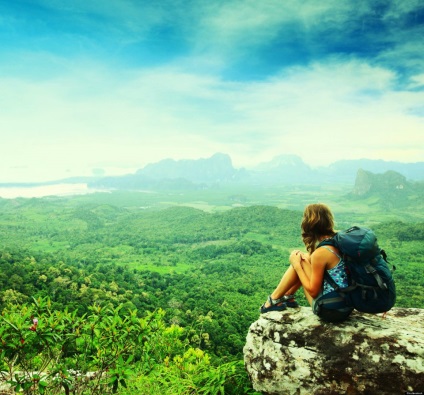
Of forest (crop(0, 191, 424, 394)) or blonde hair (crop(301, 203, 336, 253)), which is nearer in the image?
blonde hair (crop(301, 203, 336, 253))

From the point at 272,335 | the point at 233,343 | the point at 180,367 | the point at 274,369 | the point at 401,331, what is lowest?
the point at 233,343

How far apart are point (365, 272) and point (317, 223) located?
831 mm

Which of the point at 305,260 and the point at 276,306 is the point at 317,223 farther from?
the point at 276,306

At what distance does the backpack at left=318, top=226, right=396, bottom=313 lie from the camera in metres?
3.36

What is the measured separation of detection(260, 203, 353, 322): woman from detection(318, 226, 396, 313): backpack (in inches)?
4.4

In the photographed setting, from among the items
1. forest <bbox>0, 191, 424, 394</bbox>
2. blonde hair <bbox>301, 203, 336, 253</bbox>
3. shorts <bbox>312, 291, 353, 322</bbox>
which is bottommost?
forest <bbox>0, 191, 424, 394</bbox>

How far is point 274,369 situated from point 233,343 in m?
20.0

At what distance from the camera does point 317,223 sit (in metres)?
3.92

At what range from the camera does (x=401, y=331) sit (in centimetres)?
356

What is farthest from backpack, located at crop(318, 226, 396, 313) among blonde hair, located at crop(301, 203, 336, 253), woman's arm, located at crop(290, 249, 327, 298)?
blonde hair, located at crop(301, 203, 336, 253)

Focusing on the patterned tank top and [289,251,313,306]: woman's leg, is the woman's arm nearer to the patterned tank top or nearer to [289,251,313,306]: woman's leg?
[289,251,313,306]: woman's leg

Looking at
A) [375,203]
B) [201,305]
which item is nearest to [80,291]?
[201,305]

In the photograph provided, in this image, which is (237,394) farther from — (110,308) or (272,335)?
(110,308)

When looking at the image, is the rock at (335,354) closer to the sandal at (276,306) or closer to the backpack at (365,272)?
the sandal at (276,306)
